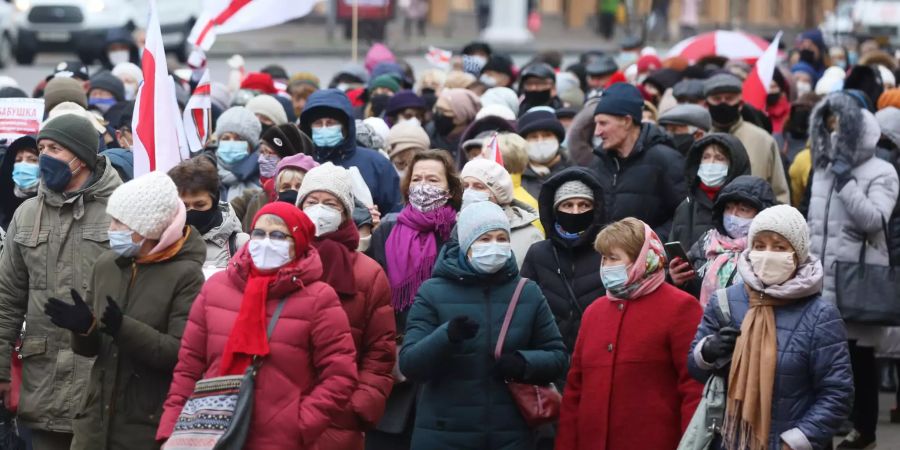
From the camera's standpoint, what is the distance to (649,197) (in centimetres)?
973

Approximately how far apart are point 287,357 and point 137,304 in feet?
2.57

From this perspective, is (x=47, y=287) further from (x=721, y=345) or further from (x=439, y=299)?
(x=721, y=345)

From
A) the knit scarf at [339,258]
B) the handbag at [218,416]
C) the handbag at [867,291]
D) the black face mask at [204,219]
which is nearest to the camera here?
the handbag at [218,416]

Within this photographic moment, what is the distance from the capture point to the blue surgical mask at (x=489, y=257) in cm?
715

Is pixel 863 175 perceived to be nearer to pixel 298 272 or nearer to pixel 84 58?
pixel 298 272

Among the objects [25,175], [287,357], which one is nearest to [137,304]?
[287,357]

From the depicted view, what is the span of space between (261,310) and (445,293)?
0.96 m

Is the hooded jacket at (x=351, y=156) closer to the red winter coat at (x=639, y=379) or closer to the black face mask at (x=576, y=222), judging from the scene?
the black face mask at (x=576, y=222)

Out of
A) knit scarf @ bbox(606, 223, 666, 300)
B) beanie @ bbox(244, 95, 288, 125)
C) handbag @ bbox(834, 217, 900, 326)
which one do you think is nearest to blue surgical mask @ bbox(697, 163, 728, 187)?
handbag @ bbox(834, 217, 900, 326)

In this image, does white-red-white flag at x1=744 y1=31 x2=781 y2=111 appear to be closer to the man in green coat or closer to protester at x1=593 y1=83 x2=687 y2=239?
protester at x1=593 y1=83 x2=687 y2=239

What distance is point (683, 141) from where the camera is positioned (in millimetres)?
11406

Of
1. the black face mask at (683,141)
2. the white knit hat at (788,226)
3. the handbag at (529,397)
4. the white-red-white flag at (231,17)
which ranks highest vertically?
the white-red-white flag at (231,17)

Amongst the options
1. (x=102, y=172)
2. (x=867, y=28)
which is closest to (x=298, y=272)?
(x=102, y=172)

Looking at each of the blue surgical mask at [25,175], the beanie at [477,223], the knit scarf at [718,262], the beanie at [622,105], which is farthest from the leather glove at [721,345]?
the blue surgical mask at [25,175]
